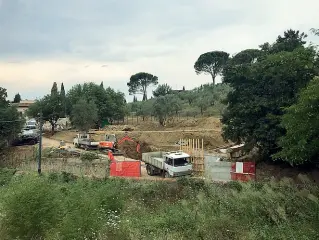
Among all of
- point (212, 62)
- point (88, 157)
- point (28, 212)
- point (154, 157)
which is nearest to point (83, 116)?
point (88, 157)

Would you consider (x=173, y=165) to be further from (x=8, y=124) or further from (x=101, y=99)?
(x=101, y=99)

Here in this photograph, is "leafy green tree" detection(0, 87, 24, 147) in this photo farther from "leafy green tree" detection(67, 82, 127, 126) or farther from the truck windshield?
the truck windshield

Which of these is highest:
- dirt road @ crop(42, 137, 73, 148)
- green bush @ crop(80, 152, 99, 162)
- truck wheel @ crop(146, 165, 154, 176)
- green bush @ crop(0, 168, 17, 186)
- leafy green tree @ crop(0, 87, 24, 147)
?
leafy green tree @ crop(0, 87, 24, 147)

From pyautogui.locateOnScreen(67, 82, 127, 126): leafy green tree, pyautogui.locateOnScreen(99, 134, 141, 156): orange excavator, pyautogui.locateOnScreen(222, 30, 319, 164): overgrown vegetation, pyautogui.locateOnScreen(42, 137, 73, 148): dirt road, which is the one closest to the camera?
pyautogui.locateOnScreen(222, 30, 319, 164): overgrown vegetation

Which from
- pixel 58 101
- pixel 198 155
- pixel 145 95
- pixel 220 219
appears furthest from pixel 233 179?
pixel 145 95

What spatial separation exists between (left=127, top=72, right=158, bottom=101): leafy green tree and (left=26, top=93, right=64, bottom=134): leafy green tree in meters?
53.6

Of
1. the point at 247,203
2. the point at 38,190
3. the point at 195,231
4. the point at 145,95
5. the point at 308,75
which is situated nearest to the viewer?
the point at 38,190

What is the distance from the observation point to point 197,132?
52.4m

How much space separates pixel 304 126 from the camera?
69.4 feet

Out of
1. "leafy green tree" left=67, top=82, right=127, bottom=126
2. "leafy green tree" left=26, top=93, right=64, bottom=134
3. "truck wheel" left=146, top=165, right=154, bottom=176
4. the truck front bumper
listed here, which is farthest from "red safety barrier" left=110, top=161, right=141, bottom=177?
"leafy green tree" left=67, top=82, right=127, bottom=126

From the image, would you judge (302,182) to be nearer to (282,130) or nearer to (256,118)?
(282,130)

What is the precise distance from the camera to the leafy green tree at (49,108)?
58094 mm

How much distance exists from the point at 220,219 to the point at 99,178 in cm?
1854

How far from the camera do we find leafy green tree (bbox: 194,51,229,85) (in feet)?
329
